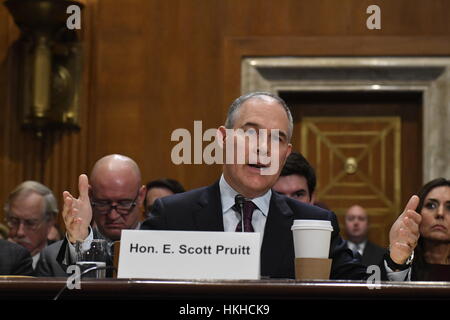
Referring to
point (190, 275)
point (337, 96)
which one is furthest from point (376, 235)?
point (190, 275)

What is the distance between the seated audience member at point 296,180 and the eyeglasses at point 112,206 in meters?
0.81

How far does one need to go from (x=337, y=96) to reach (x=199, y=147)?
1.09 m

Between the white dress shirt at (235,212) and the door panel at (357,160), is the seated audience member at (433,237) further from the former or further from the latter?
the door panel at (357,160)

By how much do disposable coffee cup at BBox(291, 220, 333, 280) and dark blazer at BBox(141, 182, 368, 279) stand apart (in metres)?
0.35

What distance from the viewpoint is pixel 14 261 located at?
4.47 m

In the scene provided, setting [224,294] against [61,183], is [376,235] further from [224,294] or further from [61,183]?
[224,294]

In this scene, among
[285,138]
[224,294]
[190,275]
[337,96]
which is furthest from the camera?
[337,96]

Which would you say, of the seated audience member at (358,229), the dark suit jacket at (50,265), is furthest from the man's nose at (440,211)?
the seated audience member at (358,229)

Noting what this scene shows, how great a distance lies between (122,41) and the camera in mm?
6914

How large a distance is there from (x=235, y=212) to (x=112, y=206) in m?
1.13

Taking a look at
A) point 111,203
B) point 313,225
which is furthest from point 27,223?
point 313,225

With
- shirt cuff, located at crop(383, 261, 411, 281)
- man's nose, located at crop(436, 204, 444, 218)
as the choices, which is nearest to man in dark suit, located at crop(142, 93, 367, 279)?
shirt cuff, located at crop(383, 261, 411, 281)

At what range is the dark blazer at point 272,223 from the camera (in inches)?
133

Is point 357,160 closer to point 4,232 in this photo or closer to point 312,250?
point 4,232
